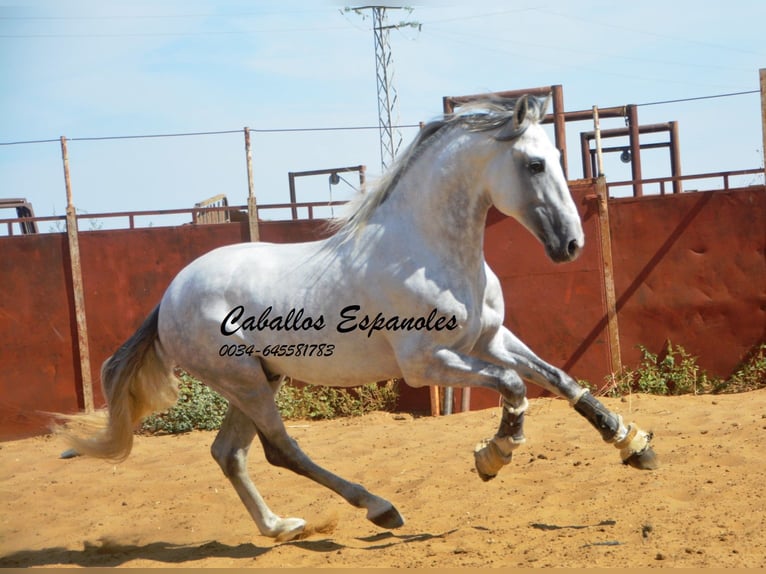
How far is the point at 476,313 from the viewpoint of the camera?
457 cm

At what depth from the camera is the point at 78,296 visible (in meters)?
9.58

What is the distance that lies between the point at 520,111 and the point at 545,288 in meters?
5.00

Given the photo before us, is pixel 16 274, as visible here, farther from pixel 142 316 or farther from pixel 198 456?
pixel 198 456

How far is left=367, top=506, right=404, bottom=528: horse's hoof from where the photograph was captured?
4.82m

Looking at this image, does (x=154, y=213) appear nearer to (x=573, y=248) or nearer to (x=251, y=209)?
(x=251, y=209)

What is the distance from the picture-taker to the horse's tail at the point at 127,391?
17.9 feet

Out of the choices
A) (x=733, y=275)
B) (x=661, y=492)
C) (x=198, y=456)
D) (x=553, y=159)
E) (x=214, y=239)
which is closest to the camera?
(x=553, y=159)

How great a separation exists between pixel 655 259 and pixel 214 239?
4.24 meters

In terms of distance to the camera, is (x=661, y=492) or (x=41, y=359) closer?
(x=661, y=492)

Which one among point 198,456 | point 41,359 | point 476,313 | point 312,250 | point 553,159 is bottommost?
point 198,456

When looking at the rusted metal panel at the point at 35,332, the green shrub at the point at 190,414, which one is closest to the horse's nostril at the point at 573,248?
the green shrub at the point at 190,414

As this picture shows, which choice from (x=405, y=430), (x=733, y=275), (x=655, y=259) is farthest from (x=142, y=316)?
(x=733, y=275)

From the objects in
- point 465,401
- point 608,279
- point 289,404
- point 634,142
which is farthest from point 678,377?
point 289,404

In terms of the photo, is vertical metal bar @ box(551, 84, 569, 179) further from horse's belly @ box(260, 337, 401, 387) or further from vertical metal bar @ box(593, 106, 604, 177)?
horse's belly @ box(260, 337, 401, 387)
